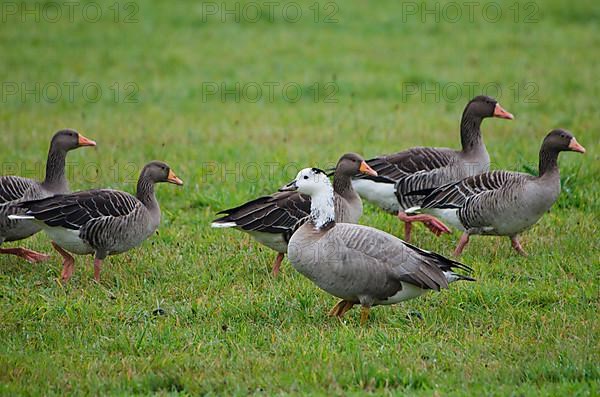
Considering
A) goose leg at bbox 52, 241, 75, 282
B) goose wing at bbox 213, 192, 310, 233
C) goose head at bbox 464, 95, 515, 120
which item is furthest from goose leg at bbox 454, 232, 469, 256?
goose leg at bbox 52, 241, 75, 282

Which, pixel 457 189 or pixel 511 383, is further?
pixel 457 189

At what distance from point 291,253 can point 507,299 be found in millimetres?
1932

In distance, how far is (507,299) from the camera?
7594 millimetres

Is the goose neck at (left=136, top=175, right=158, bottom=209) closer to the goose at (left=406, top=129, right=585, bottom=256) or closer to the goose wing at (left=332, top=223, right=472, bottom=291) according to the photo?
the goose wing at (left=332, top=223, right=472, bottom=291)

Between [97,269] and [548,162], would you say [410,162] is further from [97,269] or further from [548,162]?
[97,269]

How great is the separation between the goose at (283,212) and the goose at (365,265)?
3.62 ft

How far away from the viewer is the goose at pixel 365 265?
7.01 meters

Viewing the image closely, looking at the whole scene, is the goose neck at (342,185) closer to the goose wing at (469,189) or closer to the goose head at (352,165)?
A: the goose head at (352,165)

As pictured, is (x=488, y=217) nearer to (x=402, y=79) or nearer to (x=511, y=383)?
(x=511, y=383)

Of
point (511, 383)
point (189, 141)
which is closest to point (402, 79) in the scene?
point (189, 141)

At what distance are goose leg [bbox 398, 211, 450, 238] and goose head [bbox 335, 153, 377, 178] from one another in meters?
1.25

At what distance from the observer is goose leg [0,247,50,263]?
8.91 metres

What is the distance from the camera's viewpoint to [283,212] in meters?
8.59

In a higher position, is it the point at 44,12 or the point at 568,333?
the point at 44,12
